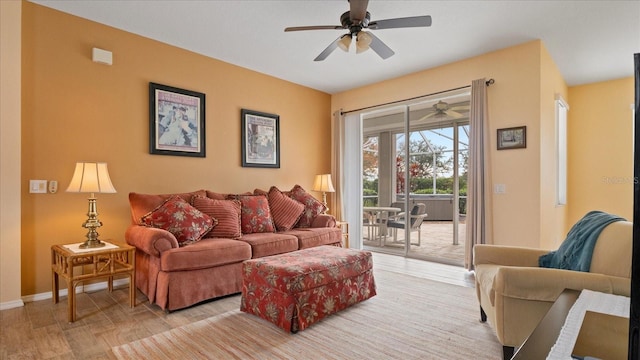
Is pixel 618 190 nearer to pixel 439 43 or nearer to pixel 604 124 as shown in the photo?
pixel 604 124

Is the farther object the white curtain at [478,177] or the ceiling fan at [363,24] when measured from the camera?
the white curtain at [478,177]

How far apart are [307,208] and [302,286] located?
6.98 ft

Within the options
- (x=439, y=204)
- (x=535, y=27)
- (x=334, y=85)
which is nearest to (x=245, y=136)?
(x=334, y=85)

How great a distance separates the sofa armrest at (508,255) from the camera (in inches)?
93.0

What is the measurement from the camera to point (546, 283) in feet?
5.76

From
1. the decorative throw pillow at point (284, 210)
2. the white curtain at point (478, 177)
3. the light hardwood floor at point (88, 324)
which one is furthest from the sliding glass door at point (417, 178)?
the light hardwood floor at point (88, 324)

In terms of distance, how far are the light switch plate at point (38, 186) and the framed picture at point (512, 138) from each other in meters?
4.80

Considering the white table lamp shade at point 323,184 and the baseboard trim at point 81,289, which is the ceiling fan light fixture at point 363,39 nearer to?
the white table lamp shade at point 323,184

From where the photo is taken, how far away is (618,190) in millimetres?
4980

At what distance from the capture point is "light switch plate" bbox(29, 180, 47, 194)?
296cm

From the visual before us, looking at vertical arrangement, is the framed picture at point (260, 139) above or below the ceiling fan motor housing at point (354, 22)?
below

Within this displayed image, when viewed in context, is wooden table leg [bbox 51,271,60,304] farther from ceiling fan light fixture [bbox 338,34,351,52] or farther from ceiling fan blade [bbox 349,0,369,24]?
ceiling fan blade [bbox 349,0,369,24]

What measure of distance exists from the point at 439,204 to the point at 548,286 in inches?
128

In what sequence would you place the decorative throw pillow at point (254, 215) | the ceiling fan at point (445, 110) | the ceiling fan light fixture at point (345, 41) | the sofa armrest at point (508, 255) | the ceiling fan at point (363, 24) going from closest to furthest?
the sofa armrest at point (508, 255) < the ceiling fan at point (363, 24) < the ceiling fan light fixture at point (345, 41) < the decorative throw pillow at point (254, 215) < the ceiling fan at point (445, 110)
